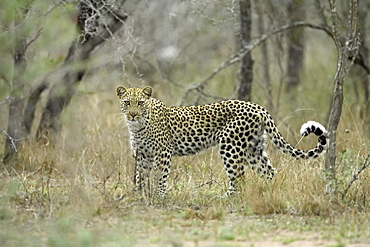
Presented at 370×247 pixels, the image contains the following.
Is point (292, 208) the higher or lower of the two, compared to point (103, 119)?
lower

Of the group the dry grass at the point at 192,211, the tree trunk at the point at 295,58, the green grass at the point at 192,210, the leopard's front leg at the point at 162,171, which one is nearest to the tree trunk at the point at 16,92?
the green grass at the point at 192,210

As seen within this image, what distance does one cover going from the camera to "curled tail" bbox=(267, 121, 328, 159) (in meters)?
7.74

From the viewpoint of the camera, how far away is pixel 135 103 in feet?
28.6

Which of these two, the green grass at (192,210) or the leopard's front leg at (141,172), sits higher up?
the leopard's front leg at (141,172)

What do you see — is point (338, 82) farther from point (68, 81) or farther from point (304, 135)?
point (68, 81)

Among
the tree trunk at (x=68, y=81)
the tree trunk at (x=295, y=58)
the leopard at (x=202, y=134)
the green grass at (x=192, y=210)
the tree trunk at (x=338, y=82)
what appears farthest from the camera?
the tree trunk at (x=295, y=58)

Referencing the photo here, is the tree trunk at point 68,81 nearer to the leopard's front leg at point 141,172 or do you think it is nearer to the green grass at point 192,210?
the green grass at point 192,210

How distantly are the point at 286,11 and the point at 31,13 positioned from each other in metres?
7.10

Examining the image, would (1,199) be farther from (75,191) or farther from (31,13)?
(31,13)

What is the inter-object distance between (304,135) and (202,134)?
59.8 inches

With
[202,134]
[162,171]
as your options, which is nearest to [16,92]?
[162,171]

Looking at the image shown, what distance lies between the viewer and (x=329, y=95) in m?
14.8

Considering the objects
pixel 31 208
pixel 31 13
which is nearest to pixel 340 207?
pixel 31 208

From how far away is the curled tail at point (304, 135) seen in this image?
7.74 metres
